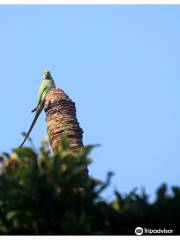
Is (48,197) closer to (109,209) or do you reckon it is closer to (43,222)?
(43,222)

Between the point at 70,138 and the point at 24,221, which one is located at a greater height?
the point at 70,138

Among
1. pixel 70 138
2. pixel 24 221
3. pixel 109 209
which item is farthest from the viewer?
pixel 70 138

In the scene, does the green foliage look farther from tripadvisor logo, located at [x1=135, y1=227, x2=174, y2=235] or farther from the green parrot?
the green parrot

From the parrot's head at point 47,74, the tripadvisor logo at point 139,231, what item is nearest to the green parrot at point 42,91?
the parrot's head at point 47,74

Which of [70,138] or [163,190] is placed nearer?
[163,190]

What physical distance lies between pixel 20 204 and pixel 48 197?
16.4 inches

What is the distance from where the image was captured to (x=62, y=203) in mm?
9305

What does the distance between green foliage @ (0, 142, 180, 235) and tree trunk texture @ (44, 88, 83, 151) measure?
5.77 m

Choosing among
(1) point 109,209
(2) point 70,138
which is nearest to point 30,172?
(1) point 109,209

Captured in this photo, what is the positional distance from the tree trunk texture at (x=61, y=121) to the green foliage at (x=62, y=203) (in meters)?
5.77

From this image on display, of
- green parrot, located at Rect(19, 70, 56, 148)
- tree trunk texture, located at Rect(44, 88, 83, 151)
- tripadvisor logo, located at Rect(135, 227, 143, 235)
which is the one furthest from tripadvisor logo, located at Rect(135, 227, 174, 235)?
green parrot, located at Rect(19, 70, 56, 148)

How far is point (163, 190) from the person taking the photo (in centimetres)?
998

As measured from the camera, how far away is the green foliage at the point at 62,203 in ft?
29.7

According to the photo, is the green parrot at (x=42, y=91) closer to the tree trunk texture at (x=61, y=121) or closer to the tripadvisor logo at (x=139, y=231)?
the tree trunk texture at (x=61, y=121)
